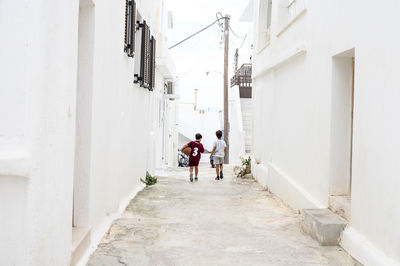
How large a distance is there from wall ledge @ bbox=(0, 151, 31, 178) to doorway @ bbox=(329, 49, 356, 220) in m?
4.62

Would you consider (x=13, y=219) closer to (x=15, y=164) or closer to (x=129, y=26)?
(x=15, y=164)

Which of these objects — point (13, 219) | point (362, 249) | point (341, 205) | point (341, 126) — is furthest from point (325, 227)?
point (13, 219)

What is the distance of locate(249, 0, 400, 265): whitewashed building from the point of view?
4.64m

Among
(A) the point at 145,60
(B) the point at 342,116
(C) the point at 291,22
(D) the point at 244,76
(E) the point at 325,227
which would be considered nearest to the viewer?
(E) the point at 325,227

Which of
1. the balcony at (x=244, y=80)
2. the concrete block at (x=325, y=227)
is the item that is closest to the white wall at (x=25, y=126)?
the concrete block at (x=325, y=227)

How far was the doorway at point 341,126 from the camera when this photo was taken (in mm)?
6668

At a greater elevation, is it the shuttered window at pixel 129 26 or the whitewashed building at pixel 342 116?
the shuttered window at pixel 129 26

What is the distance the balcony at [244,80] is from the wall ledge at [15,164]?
20.0 metres

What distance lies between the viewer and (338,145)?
6.72 metres

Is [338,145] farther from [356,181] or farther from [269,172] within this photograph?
[269,172]

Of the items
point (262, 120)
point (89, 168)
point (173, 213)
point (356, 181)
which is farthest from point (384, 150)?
point (262, 120)

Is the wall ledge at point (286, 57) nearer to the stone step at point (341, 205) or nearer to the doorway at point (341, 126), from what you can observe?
the doorway at point (341, 126)

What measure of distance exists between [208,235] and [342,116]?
252 centimetres

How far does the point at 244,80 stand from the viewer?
24.2 metres
